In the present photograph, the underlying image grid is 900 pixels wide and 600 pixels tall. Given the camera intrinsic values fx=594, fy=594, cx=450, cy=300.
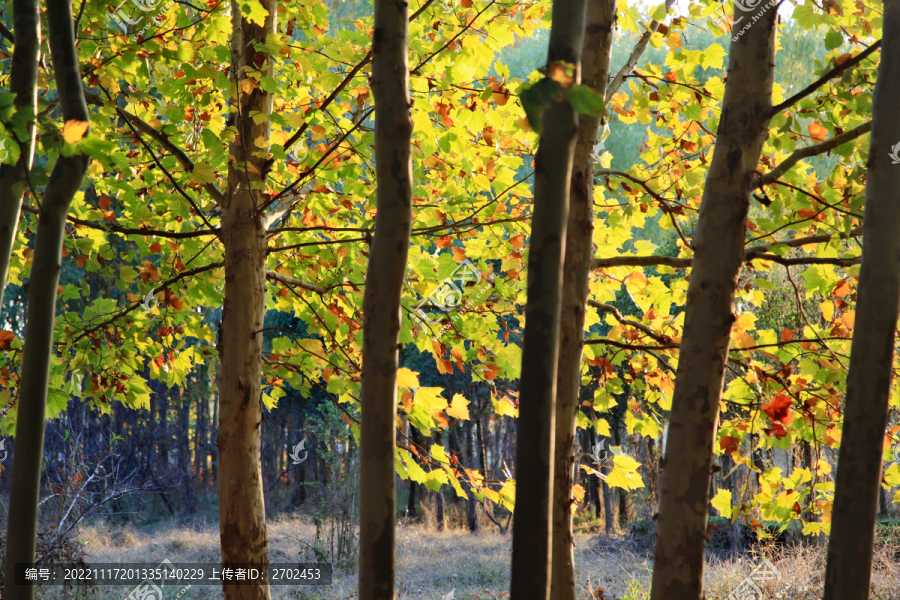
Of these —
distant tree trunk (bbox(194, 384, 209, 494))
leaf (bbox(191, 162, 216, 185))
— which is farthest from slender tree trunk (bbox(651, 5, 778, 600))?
distant tree trunk (bbox(194, 384, 209, 494))

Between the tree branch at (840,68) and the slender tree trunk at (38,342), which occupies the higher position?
the tree branch at (840,68)

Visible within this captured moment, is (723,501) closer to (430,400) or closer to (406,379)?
(430,400)

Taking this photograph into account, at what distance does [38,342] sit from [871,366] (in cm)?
198

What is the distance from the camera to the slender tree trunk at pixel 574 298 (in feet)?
6.88

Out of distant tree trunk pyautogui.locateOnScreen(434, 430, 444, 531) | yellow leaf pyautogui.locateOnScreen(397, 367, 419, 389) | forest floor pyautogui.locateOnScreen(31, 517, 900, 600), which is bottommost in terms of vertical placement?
distant tree trunk pyautogui.locateOnScreen(434, 430, 444, 531)

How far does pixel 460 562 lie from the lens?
9484 millimetres

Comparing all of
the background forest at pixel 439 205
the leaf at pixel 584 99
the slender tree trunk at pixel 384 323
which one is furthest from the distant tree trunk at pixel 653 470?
the leaf at pixel 584 99

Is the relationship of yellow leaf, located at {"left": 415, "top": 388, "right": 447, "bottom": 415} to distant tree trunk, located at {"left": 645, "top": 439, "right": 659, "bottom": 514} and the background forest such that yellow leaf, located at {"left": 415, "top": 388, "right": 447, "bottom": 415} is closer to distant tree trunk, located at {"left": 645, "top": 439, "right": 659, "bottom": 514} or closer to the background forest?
the background forest

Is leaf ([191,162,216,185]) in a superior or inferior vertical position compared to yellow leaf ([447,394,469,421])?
superior

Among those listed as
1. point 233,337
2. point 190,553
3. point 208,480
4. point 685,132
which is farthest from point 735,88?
point 208,480

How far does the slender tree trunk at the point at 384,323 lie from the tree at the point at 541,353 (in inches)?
15.9

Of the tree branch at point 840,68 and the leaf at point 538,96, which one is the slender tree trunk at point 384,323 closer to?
the leaf at point 538,96

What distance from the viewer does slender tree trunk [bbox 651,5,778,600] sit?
5.41ft

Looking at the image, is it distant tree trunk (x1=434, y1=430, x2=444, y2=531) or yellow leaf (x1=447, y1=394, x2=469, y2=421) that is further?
distant tree trunk (x1=434, y1=430, x2=444, y2=531)
